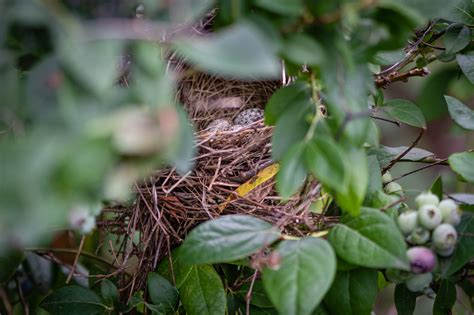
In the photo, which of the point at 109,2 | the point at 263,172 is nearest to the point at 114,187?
the point at 109,2

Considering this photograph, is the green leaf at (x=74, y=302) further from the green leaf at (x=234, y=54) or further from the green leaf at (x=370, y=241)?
the green leaf at (x=234, y=54)

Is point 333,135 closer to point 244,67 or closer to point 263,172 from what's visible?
point 244,67

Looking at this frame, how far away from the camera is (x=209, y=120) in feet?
4.96

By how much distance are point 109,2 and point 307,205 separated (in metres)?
0.61

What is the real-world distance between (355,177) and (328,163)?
0.20 ft

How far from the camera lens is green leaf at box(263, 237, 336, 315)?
745 mm

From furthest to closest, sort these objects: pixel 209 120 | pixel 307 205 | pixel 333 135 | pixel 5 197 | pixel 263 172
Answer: pixel 209 120 → pixel 263 172 → pixel 307 205 → pixel 333 135 → pixel 5 197

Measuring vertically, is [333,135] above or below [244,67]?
below

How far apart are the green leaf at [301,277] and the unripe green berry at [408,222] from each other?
0.15m

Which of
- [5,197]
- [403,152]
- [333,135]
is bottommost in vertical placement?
[403,152]

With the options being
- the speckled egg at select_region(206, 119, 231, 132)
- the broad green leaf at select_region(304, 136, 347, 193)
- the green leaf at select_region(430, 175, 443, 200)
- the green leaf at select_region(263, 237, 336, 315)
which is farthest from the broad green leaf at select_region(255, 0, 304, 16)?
the speckled egg at select_region(206, 119, 231, 132)

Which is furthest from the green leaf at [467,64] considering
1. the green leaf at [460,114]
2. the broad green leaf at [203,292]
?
the broad green leaf at [203,292]

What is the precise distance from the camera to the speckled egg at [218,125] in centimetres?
140

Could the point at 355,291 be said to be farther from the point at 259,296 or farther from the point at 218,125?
the point at 218,125
